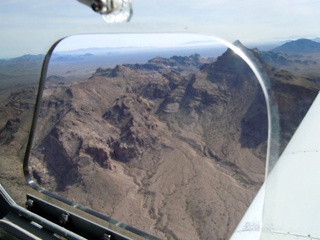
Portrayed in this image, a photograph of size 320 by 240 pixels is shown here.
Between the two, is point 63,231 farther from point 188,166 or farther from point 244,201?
point 188,166

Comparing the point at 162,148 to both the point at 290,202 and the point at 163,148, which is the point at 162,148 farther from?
the point at 290,202

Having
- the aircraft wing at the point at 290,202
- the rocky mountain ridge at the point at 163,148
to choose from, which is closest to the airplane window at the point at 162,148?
the rocky mountain ridge at the point at 163,148

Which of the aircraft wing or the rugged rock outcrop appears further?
the rugged rock outcrop

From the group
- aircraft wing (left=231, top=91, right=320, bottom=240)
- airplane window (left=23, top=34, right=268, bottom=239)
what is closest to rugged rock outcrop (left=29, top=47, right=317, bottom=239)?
airplane window (left=23, top=34, right=268, bottom=239)

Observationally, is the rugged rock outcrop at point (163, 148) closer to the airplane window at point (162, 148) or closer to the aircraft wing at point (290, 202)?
the airplane window at point (162, 148)

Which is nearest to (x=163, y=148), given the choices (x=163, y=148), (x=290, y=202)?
(x=163, y=148)

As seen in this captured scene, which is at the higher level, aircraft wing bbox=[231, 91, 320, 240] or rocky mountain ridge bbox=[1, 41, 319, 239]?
aircraft wing bbox=[231, 91, 320, 240]

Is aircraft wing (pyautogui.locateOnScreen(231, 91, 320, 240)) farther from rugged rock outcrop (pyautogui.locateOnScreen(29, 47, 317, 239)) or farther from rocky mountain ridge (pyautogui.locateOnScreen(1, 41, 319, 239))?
rocky mountain ridge (pyautogui.locateOnScreen(1, 41, 319, 239))
